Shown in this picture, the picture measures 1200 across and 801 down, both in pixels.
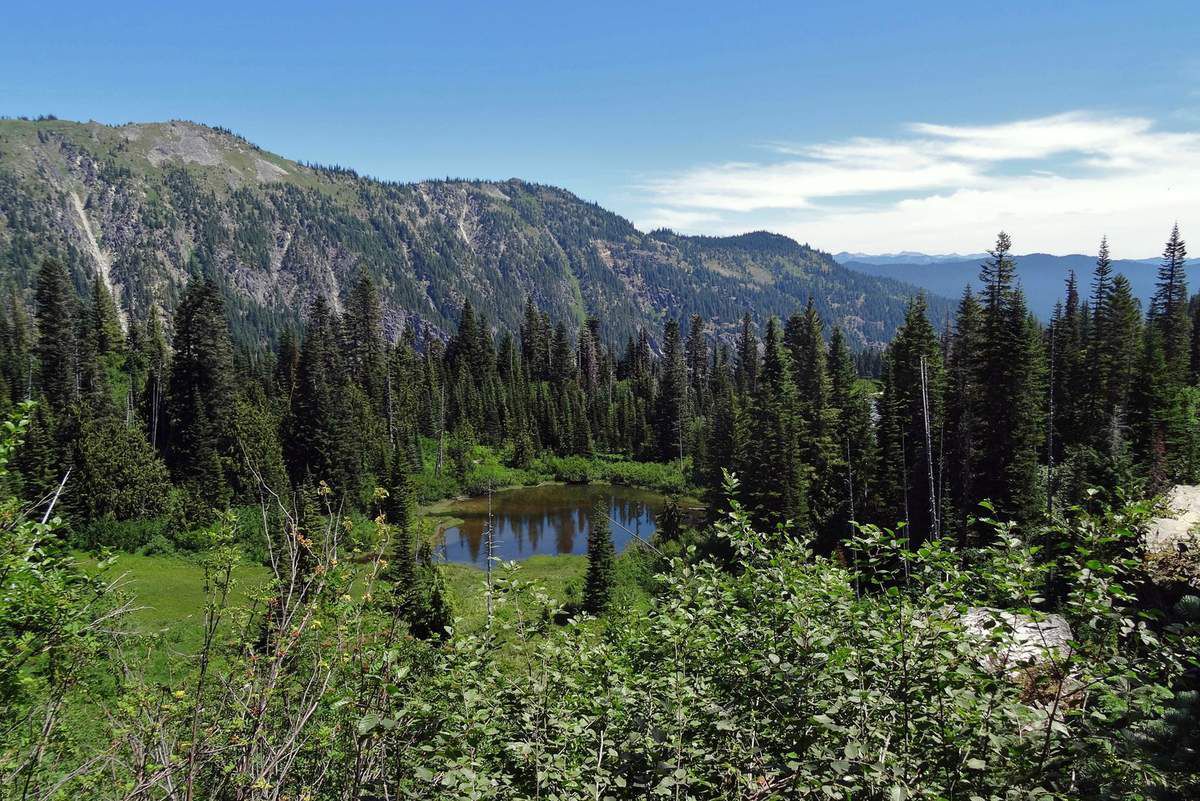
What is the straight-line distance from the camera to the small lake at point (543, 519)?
57.7 meters

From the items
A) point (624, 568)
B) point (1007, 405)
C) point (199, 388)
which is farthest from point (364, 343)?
point (1007, 405)

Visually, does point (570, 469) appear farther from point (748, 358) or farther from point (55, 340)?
point (55, 340)

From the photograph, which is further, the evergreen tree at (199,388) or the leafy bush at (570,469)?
the leafy bush at (570,469)

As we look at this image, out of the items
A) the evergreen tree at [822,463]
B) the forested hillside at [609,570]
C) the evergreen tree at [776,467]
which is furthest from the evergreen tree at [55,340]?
the evergreen tree at [822,463]

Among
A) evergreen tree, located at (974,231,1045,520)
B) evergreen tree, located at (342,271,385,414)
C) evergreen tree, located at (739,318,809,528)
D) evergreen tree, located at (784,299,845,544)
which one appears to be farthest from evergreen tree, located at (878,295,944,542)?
evergreen tree, located at (342,271,385,414)

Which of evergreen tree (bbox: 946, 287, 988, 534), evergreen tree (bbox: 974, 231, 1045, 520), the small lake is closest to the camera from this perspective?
evergreen tree (bbox: 974, 231, 1045, 520)

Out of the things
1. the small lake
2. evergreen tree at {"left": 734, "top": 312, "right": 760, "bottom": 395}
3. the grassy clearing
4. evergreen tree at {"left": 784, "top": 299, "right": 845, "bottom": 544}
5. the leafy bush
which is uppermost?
evergreen tree at {"left": 734, "top": 312, "right": 760, "bottom": 395}

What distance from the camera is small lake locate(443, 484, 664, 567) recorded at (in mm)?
57709

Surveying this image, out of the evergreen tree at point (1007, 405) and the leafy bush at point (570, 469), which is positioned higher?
the evergreen tree at point (1007, 405)

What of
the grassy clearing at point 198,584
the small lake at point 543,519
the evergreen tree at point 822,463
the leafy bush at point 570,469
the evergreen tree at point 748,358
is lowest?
the small lake at point 543,519

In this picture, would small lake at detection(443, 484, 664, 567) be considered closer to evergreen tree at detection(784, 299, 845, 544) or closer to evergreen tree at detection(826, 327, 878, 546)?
evergreen tree at detection(784, 299, 845, 544)

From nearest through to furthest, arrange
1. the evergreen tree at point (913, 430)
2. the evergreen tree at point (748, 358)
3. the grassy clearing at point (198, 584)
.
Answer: the grassy clearing at point (198, 584)
the evergreen tree at point (913, 430)
the evergreen tree at point (748, 358)

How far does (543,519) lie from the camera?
6819 centimetres

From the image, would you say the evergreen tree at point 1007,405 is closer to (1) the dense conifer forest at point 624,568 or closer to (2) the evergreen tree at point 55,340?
(1) the dense conifer forest at point 624,568
